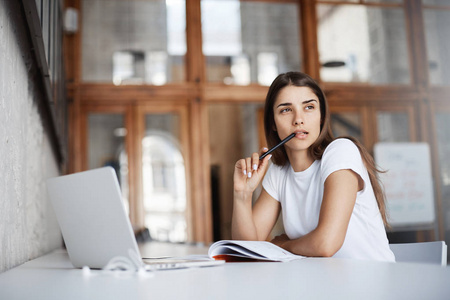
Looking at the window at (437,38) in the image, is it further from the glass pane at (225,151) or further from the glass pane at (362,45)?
the glass pane at (225,151)

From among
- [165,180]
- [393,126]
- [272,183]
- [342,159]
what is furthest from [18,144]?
[393,126]

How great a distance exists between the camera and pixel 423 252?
1.42 meters

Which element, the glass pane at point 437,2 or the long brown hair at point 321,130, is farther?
the glass pane at point 437,2

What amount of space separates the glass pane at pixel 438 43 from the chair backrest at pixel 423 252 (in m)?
5.15

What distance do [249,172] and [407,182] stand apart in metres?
4.32

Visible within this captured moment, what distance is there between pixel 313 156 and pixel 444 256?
1.70 ft

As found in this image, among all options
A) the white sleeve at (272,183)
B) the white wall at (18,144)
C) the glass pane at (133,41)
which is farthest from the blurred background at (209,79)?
the white sleeve at (272,183)

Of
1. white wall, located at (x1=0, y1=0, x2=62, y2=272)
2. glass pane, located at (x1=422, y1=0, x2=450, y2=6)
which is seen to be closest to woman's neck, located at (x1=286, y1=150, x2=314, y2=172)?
white wall, located at (x1=0, y1=0, x2=62, y2=272)

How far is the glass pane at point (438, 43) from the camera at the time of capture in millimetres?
6094

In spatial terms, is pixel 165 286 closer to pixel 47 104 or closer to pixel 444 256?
pixel 444 256

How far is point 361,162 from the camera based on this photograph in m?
1.51

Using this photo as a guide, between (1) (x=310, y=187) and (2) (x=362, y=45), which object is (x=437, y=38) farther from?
(1) (x=310, y=187)

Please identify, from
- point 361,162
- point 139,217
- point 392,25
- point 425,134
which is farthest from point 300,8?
point 361,162

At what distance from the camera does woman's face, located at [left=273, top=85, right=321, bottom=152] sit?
1633 mm
